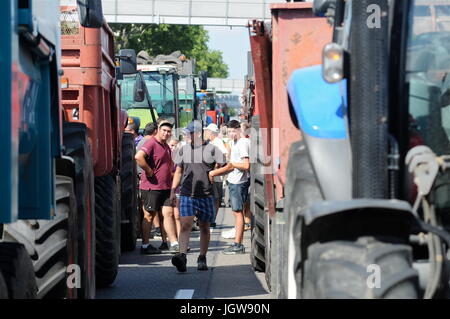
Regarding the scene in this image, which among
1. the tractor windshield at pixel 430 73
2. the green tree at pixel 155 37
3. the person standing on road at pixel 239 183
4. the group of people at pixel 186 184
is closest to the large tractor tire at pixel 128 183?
the group of people at pixel 186 184

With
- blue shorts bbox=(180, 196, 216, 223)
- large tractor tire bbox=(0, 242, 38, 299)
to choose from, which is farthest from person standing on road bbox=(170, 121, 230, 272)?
large tractor tire bbox=(0, 242, 38, 299)

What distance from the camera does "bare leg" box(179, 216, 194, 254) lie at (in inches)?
544

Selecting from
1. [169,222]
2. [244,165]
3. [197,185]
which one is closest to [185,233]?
[197,185]

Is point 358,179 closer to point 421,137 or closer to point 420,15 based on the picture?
point 421,137

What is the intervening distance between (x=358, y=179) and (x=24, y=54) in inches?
68.3

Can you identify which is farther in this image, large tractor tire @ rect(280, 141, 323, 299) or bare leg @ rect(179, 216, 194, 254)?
bare leg @ rect(179, 216, 194, 254)

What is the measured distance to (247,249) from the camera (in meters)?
17.1

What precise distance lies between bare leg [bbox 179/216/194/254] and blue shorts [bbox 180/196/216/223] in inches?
2.4

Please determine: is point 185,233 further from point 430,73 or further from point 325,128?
point 325,128

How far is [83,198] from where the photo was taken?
8859mm

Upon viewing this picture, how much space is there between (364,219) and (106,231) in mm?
7168

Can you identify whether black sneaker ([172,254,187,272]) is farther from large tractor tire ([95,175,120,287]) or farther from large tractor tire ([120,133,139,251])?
large tractor tire ([120,133,139,251])
